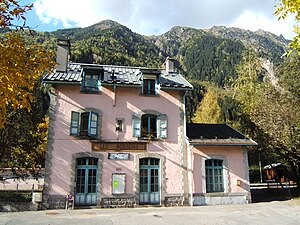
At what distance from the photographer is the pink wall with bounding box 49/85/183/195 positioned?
45.4ft

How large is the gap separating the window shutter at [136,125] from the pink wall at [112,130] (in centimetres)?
23

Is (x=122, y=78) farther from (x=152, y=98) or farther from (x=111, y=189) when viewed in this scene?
(x=111, y=189)

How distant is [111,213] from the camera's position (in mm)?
12227

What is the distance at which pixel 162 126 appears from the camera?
49.9 ft

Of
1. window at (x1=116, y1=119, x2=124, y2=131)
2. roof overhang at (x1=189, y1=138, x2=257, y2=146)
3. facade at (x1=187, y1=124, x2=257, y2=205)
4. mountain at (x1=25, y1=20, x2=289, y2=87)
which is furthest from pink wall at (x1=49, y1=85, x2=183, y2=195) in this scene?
mountain at (x1=25, y1=20, x2=289, y2=87)

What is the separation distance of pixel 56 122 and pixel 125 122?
3.82 metres

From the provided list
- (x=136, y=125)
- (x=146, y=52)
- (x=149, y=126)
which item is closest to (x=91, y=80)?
(x=136, y=125)

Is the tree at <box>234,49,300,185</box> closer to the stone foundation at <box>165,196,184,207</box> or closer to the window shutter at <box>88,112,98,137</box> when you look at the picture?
the stone foundation at <box>165,196,184,207</box>

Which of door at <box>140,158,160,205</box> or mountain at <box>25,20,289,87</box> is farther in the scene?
mountain at <box>25,20,289,87</box>

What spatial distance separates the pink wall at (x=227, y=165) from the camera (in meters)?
14.6

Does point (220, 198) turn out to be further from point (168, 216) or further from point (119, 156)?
point (119, 156)

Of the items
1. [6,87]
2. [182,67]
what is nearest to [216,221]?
[6,87]

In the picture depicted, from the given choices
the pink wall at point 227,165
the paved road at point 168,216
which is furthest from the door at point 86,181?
the pink wall at point 227,165

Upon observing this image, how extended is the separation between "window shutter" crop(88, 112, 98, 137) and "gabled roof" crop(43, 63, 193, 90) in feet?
6.39
